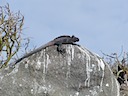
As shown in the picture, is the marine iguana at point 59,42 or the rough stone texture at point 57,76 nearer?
the rough stone texture at point 57,76

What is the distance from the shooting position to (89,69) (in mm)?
6641

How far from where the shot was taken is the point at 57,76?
6.56m

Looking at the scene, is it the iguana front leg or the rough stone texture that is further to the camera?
the iguana front leg

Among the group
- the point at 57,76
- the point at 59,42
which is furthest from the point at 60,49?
the point at 57,76

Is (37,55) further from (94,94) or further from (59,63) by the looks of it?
(94,94)

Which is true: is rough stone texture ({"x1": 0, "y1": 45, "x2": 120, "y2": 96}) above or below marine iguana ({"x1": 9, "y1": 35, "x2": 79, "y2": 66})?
below

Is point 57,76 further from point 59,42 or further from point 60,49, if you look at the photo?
point 59,42

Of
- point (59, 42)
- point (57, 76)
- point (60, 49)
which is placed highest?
point (59, 42)

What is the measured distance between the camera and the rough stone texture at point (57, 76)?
255 inches

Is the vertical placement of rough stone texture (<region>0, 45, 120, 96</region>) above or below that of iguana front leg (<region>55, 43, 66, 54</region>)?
below

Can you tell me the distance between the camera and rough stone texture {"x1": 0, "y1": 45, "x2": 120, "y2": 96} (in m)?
6.49

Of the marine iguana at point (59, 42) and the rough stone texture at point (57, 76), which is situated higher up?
the marine iguana at point (59, 42)

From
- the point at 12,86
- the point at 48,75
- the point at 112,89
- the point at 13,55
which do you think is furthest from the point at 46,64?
the point at 13,55

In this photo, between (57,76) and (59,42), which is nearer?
(57,76)
